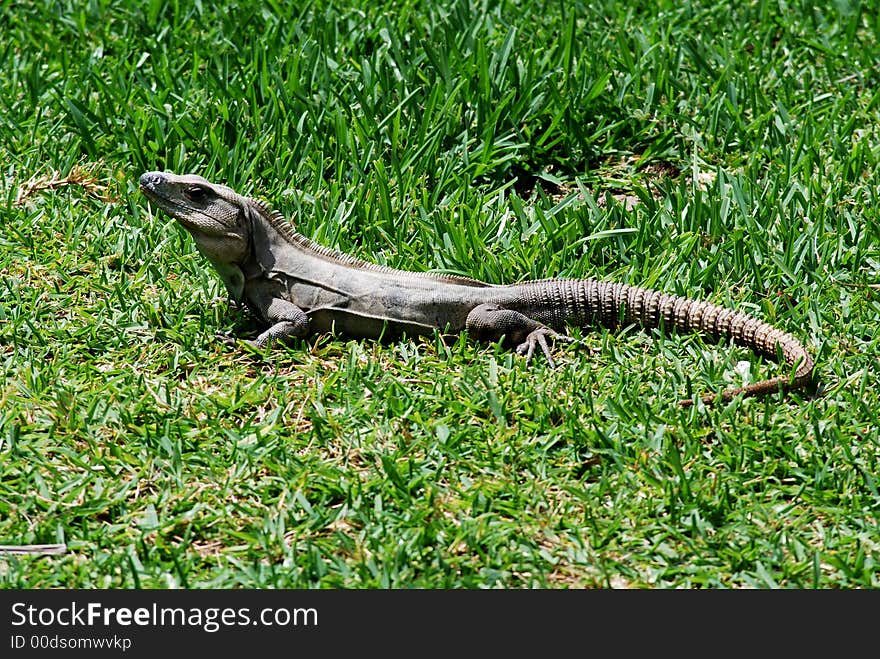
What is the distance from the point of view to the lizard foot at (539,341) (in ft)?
17.5

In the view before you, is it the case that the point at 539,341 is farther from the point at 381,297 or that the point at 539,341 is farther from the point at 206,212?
the point at 206,212

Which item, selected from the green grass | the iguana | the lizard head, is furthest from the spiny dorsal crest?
the green grass

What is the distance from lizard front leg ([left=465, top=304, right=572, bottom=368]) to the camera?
5457 millimetres

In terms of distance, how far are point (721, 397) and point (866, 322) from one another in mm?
1080

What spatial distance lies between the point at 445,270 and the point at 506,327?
606mm

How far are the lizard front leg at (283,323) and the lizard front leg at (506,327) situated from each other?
78 cm

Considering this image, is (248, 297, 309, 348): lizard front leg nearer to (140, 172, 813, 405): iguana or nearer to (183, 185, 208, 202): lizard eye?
(140, 172, 813, 405): iguana

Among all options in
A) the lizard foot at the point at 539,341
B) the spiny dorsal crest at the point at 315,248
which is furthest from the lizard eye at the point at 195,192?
the lizard foot at the point at 539,341

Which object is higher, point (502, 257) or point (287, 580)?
point (502, 257)

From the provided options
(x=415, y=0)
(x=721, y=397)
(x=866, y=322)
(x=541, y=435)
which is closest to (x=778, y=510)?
(x=721, y=397)

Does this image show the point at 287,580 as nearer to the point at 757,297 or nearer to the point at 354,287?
the point at 354,287

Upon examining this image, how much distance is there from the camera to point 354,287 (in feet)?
18.2

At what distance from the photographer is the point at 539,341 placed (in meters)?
5.41

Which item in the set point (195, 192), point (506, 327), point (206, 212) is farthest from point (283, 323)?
point (506, 327)
